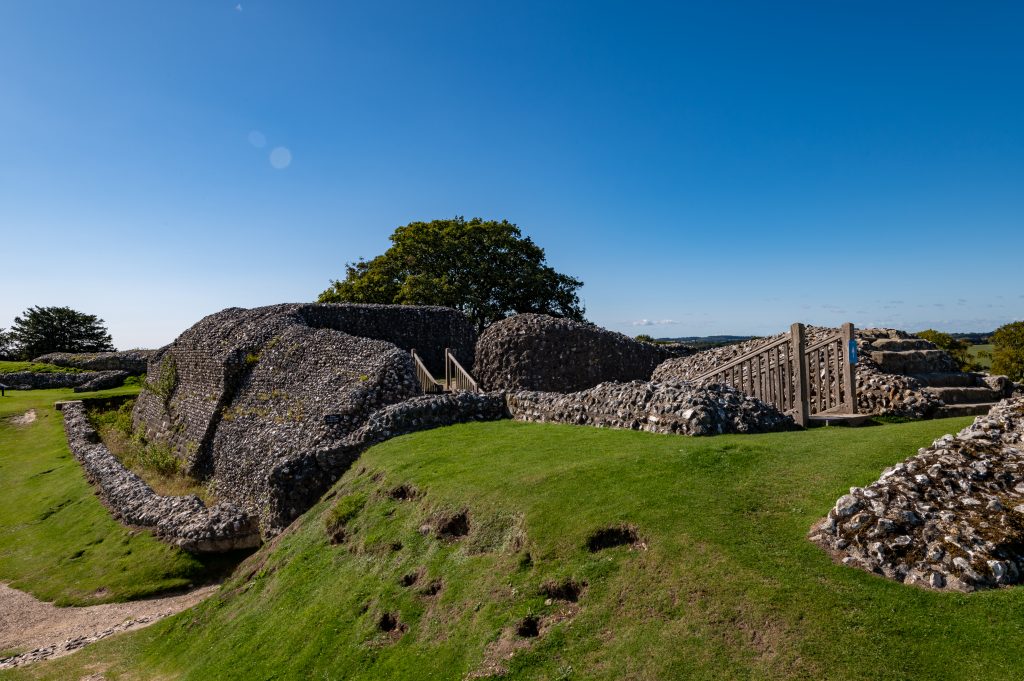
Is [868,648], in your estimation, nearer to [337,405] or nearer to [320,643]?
[320,643]

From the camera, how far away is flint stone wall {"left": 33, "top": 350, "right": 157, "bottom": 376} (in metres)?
47.2

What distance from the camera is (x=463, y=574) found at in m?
6.79

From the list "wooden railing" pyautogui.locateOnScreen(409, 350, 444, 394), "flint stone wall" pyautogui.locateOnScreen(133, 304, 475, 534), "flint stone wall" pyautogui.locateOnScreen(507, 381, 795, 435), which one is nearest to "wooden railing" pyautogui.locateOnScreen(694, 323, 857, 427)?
"flint stone wall" pyautogui.locateOnScreen(507, 381, 795, 435)

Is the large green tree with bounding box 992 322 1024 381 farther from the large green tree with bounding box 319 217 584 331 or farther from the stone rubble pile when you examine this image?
the stone rubble pile

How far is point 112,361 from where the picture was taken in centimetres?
4784

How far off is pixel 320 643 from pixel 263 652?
1.15 m

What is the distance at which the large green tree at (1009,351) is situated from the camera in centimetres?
2972

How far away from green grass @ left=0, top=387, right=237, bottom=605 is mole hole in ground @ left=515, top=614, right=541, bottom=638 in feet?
39.8

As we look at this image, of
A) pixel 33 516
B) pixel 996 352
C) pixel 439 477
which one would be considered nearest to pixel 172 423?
pixel 33 516

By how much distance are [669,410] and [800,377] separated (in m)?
2.52

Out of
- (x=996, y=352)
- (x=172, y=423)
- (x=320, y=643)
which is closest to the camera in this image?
(x=320, y=643)

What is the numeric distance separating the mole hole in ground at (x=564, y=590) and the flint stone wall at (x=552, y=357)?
567 inches

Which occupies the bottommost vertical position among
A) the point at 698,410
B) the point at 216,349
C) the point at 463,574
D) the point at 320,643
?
the point at 320,643

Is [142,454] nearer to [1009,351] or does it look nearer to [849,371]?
[849,371]
